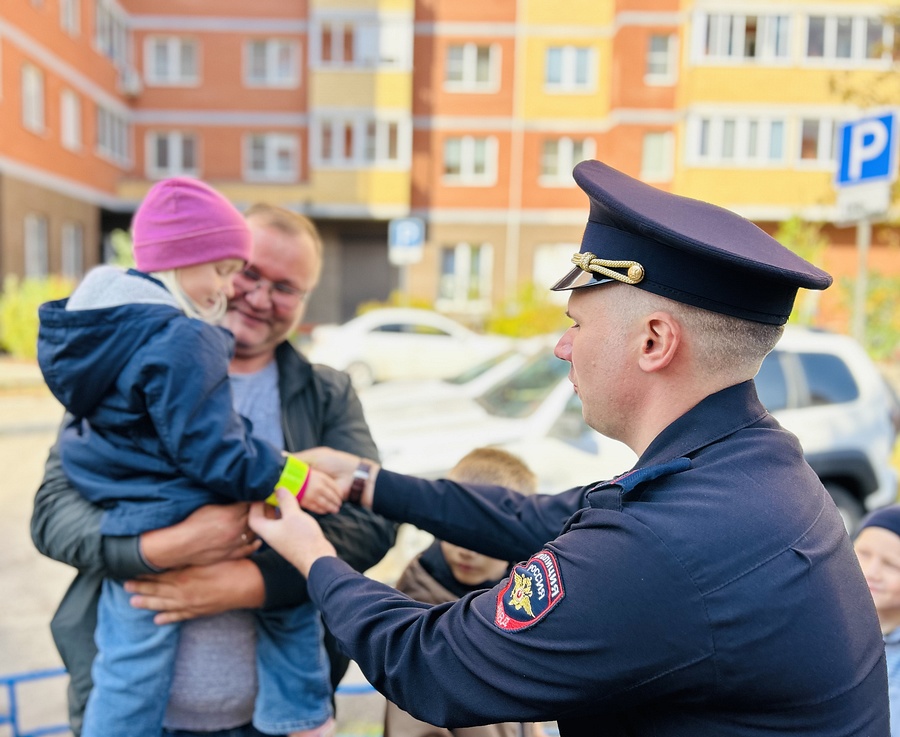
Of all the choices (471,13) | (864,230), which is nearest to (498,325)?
(471,13)

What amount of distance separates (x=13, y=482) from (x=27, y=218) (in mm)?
15697

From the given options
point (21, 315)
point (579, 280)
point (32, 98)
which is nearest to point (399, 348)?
point (21, 315)

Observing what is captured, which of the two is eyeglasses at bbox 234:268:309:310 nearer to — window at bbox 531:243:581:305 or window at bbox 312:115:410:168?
window at bbox 531:243:581:305

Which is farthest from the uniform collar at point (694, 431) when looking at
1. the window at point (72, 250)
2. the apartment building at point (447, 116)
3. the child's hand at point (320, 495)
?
the window at point (72, 250)

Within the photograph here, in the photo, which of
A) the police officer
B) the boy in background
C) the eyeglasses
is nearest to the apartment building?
the boy in background

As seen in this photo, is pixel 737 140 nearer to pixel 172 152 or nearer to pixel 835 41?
pixel 835 41

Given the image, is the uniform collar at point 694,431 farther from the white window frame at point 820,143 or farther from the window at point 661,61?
the window at point 661,61

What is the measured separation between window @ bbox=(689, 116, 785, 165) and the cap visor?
2563 centimetres

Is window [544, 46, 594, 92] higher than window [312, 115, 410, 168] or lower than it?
higher

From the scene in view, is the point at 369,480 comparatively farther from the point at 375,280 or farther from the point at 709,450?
the point at 375,280

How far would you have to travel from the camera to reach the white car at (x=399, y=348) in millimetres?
15789

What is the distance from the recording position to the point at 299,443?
7.48 feet

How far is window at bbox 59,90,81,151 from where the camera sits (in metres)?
23.4

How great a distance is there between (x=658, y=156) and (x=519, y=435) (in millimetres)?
23376
